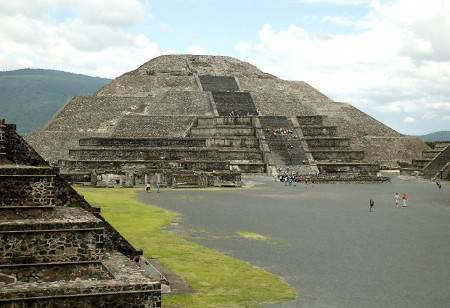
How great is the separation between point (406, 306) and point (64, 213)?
6851 mm

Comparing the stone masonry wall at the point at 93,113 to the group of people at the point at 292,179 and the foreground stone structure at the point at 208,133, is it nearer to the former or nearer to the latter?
the foreground stone structure at the point at 208,133

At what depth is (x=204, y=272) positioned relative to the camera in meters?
14.3

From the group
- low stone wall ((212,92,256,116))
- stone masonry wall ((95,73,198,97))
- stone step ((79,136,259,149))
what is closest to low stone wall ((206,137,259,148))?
stone step ((79,136,259,149))

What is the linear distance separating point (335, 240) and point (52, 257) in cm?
1046

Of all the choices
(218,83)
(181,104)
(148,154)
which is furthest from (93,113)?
(148,154)

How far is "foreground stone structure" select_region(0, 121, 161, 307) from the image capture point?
385 inches

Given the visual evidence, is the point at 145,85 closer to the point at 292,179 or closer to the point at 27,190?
the point at 292,179

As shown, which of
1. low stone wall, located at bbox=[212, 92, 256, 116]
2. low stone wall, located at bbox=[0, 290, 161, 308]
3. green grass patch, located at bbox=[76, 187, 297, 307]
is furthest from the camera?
A: low stone wall, located at bbox=[212, 92, 256, 116]

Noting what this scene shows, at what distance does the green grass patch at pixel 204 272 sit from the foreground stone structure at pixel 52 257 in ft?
5.21

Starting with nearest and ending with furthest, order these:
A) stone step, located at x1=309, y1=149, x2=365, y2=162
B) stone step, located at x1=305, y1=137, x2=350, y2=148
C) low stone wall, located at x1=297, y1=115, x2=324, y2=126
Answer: stone step, located at x1=309, y1=149, x2=365, y2=162
stone step, located at x1=305, y1=137, x2=350, y2=148
low stone wall, located at x1=297, y1=115, x2=324, y2=126

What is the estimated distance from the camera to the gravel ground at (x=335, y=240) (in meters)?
12.8

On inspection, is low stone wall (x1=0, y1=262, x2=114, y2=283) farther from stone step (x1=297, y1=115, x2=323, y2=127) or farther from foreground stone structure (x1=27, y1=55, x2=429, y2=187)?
stone step (x1=297, y1=115, x2=323, y2=127)

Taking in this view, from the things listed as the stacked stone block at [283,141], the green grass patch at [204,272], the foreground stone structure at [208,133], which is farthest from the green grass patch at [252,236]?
the stacked stone block at [283,141]

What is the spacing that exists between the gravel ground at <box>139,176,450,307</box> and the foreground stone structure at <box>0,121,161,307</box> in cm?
341
